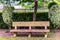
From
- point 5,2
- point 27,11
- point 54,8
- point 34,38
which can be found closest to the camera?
point 34,38

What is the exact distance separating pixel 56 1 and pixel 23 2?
Answer: 2.19 m

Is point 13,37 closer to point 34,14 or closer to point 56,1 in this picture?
point 34,14

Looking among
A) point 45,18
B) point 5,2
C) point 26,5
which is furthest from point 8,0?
point 45,18

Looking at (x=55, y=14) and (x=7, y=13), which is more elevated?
(x=7, y=13)

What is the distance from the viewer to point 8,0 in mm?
14008

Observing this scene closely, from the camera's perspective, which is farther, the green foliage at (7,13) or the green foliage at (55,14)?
the green foliage at (7,13)

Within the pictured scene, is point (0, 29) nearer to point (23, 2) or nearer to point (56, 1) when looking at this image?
point (23, 2)

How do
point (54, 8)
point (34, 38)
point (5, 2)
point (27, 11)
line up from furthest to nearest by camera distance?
point (27, 11), point (5, 2), point (54, 8), point (34, 38)

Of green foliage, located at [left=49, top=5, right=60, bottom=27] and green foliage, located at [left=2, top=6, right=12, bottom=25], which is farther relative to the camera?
green foliage, located at [left=2, top=6, right=12, bottom=25]

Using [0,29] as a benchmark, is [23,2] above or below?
above

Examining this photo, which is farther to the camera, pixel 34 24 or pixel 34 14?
pixel 34 14

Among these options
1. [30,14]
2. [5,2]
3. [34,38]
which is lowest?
[34,38]

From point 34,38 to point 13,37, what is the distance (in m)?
1.21

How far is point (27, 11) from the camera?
15.1m
